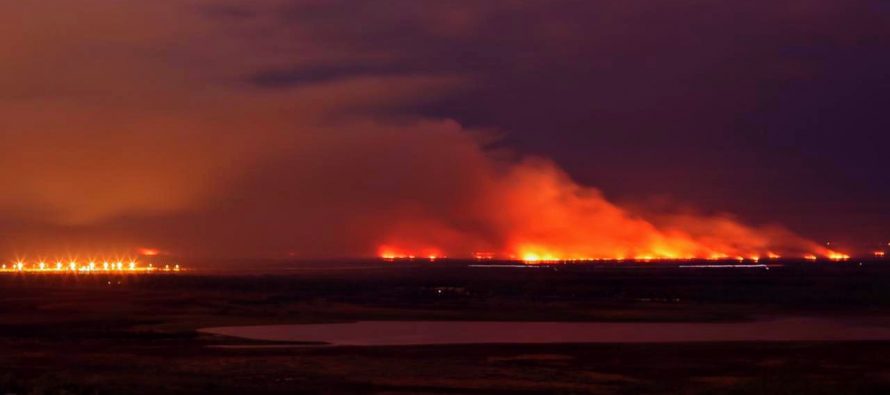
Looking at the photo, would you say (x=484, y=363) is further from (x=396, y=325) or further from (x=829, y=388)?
(x=396, y=325)

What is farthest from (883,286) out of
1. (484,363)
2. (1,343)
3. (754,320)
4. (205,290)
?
(1,343)

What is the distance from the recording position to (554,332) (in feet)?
185

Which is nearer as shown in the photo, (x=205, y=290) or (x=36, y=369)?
(x=36, y=369)

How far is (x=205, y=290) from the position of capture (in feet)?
355

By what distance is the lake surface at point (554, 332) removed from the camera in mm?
51375

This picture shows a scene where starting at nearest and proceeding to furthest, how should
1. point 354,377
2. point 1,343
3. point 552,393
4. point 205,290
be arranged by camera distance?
point 552,393, point 354,377, point 1,343, point 205,290

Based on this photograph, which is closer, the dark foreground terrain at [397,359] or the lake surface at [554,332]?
the dark foreground terrain at [397,359]

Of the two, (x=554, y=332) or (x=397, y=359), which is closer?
(x=397, y=359)

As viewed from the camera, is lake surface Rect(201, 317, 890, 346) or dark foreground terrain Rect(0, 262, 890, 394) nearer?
dark foreground terrain Rect(0, 262, 890, 394)

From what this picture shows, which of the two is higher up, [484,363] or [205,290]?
[205,290]

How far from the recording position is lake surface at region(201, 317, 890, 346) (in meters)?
51.4

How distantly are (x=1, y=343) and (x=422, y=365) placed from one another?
70.5 feet

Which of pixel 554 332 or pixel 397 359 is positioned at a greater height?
pixel 554 332

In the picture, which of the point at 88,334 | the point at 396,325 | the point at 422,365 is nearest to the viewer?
the point at 422,365
